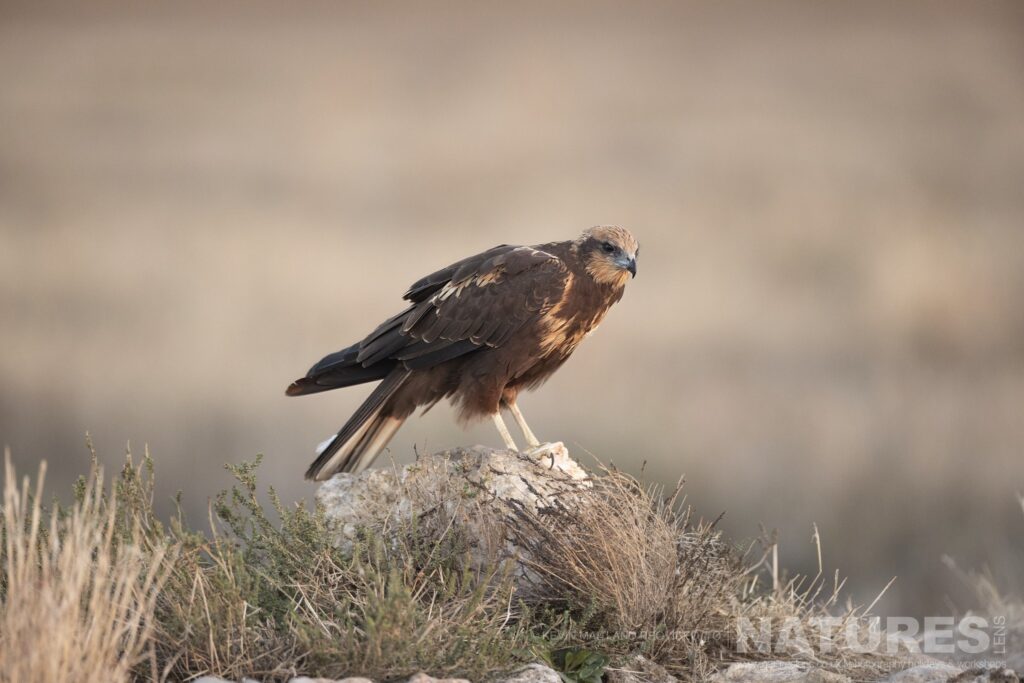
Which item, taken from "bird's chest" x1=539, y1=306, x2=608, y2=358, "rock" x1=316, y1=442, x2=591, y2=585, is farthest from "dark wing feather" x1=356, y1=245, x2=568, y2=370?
"rock" x1=316, y1=442, x2=591, y2=585

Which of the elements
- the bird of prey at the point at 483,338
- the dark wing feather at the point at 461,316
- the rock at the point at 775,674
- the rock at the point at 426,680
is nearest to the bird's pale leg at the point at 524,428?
the bird of prey at the point at 483,338

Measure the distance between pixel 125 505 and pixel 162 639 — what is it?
2.72ft

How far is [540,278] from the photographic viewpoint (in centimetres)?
613

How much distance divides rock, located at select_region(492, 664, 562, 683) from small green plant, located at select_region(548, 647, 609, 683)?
162 millimetres

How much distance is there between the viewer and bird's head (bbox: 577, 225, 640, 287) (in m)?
6.16

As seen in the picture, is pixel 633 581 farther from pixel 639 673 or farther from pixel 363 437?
pixel 363 437

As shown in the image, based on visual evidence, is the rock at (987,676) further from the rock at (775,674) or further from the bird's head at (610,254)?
the bird's head at (610,254)

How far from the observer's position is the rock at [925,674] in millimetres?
4377

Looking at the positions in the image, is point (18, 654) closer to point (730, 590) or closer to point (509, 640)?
point (509, 640)

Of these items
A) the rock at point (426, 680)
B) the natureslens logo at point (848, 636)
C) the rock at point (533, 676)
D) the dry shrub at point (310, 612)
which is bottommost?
the natureslens logo at point (848, 636)

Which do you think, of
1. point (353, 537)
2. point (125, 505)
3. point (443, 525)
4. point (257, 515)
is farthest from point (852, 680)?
point (125, 505)

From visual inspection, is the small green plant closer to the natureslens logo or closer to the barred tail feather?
the natureslens logo

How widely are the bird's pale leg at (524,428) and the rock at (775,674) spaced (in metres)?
1.72

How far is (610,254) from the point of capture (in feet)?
20.3
